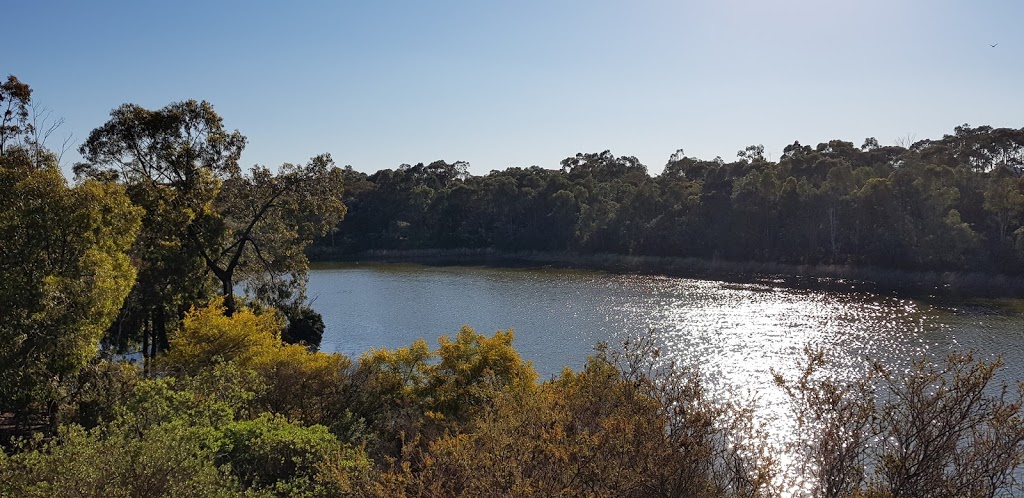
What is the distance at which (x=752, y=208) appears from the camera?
7356 centimetres

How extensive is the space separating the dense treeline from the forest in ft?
118

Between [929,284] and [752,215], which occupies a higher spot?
[752,215]

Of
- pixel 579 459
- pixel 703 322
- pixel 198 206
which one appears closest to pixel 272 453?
pixel 579 459

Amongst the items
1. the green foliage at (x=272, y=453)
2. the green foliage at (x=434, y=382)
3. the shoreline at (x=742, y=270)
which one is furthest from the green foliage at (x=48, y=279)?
the shoreline at (x=742, y=270)

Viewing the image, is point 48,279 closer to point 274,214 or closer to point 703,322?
point 274,214

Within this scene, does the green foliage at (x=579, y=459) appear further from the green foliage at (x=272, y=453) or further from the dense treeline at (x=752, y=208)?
the dense treeline at (x=752, y=208)

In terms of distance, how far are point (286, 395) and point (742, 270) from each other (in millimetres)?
61142

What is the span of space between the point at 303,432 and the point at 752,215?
68.5 m

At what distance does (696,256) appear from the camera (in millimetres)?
76688

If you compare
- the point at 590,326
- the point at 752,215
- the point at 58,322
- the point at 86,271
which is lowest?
the point at 590,326

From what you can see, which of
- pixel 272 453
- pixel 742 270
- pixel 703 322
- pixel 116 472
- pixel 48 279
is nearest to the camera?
pixel 116 472

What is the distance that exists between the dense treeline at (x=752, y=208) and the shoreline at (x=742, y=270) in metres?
1.13

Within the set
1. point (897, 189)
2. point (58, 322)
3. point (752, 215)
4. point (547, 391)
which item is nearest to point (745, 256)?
point (752, 215)

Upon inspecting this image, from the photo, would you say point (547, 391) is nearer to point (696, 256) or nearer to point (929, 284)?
point (929, 284)
